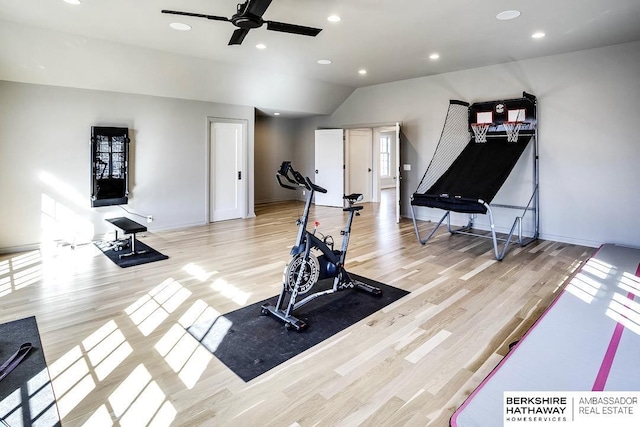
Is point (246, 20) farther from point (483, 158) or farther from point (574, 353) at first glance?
point (483, 158)

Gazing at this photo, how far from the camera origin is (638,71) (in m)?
5.00

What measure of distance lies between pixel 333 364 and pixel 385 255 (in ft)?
9.11

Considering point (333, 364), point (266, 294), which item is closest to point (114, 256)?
point (266, 294)

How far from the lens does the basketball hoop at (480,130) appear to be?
20.8 feet

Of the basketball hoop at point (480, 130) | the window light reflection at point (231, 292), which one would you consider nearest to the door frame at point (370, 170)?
the basketball hoop at point (480, 130)

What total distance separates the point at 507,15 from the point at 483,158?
237 cm

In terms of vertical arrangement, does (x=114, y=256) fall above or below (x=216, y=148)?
below

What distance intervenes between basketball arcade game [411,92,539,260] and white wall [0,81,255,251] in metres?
4.35

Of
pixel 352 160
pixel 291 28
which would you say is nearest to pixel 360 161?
pixel 352 160

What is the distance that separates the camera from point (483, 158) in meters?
5.93

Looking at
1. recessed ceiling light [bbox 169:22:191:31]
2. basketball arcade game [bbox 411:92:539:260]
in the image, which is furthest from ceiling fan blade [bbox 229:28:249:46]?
basketball arcade game [bbox 411:92:539:260]

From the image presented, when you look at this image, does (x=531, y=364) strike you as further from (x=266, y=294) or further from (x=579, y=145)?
(x=579, y=145)

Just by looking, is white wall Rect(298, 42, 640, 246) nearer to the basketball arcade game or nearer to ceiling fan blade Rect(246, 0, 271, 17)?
the basketball arcade game

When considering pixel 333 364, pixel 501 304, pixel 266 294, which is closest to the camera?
pixel 333 364
